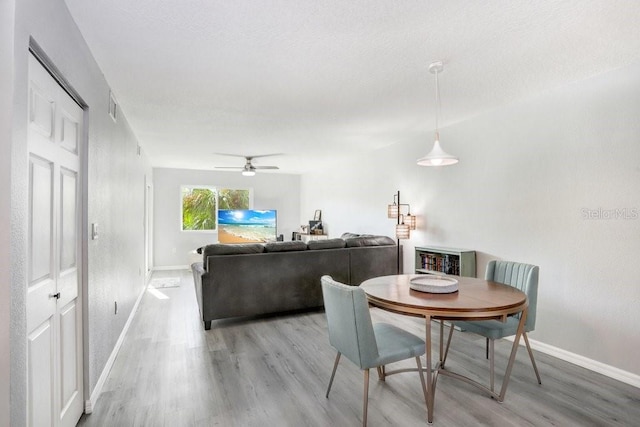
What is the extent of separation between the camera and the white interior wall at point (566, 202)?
2.54m

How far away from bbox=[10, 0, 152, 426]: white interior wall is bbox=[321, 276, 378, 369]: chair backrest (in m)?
1.47

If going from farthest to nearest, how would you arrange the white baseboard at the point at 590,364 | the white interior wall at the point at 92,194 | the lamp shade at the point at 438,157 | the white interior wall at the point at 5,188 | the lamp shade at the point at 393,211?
the lamp shade at the point at 393,211 → the lamp shade at the point at 438,157 → the white baseboard at the point at 590,364 → the white interior wall at the point at 92,194 → the white interior wall at the point at 5,188

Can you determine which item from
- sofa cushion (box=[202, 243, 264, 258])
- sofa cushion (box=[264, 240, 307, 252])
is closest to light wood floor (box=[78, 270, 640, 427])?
sofa cushion (box=[202, 243, 264, 258])

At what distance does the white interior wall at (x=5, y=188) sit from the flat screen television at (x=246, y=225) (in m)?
6.77

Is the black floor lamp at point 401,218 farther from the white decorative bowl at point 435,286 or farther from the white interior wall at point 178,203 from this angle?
the white interior wall at point 178,203

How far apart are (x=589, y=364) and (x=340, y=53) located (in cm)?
321

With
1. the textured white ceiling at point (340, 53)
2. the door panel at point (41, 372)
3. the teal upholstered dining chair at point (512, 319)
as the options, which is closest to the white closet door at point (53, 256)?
the door panel at point (41, 372)

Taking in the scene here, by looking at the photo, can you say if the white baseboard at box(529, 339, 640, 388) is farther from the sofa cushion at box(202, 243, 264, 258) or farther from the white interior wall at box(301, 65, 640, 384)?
the sofa cushion at box(202, 243, 264, 258)

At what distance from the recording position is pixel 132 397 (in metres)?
2.29

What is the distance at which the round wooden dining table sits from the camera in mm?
1901

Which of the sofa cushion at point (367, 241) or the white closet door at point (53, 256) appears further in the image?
the sofa cushion at point (367, 241)

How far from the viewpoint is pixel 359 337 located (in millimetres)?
1938

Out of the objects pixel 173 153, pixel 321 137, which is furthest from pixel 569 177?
pixel 173 153

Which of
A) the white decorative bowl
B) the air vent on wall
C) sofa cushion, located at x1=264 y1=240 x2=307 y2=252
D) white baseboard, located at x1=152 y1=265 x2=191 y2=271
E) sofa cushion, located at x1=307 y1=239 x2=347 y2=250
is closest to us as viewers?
the white decorative bowl
